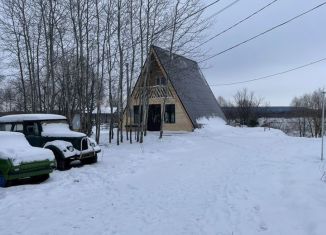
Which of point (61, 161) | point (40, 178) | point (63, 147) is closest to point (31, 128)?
point (63, 147)

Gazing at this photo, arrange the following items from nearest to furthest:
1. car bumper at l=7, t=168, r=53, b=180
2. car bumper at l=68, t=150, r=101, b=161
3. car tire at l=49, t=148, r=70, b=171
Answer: car bumper at l=7, t=168, r=53, b=180 → car tire at l=49, t=148, r=70, b=171 → car bumper at l=68, t=150, r=101, b=161

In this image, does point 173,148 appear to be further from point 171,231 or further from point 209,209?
point 171,231

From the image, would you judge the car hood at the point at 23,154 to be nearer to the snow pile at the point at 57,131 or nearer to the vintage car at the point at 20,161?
the vintage car at the point at 20,161

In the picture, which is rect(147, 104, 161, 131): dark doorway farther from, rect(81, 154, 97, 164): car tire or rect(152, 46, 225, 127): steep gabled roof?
rect(81, 154, 97, 164): car tire

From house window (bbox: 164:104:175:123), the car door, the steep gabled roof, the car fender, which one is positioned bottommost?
the car fender

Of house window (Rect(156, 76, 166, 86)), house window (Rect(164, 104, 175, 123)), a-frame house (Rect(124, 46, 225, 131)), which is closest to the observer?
a-frame house (Rect(124, 46, 225, 131))

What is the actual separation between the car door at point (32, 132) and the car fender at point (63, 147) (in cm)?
64

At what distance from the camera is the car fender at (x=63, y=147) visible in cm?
1232

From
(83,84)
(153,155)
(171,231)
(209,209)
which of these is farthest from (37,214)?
(83,84)

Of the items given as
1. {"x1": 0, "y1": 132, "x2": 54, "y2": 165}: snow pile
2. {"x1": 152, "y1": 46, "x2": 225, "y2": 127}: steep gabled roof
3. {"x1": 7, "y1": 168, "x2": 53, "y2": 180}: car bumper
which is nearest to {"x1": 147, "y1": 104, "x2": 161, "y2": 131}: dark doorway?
{"x1": 152, "y1": 46, "x2": 225, "y2": 127}: steep gabled roof

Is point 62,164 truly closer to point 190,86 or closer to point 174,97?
point 174,97

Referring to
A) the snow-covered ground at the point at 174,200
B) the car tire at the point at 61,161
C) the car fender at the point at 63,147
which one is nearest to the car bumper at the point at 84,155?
the car fender at the point at 63,147

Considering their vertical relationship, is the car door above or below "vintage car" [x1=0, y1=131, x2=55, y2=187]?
above

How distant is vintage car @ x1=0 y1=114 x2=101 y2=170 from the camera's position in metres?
12.7
